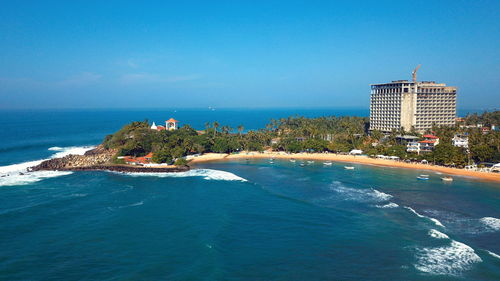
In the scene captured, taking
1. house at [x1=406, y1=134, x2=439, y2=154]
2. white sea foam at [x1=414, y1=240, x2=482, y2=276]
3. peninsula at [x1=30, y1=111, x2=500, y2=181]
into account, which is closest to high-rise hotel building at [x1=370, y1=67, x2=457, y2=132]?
peninsula at [x1=30, y1=111, x2=500, y2=181]

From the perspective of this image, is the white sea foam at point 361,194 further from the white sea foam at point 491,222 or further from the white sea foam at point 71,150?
the white sea foam at point 71,150

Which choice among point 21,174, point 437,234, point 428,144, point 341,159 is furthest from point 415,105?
point 21,174

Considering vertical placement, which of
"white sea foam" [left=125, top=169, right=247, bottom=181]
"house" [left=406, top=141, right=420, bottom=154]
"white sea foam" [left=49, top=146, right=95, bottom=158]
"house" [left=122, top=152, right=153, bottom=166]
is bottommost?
"white sea foam" [left=125, top=169, right=247, bottom=181]

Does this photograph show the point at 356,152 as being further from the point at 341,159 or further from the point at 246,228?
the point at 246,228


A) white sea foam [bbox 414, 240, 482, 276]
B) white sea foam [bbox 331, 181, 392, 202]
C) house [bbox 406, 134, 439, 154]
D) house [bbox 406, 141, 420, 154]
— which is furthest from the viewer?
house [bbox 406, 141, 420, 154]

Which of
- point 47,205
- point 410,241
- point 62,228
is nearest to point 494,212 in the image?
point 410,241

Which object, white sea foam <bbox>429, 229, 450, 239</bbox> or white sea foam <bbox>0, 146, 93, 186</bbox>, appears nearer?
white sea foam <bbox>429, 229, 450, 239</bbox>

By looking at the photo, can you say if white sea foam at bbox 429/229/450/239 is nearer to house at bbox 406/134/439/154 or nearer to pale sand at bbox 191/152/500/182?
pale sand at bbox 191/152/500/182
